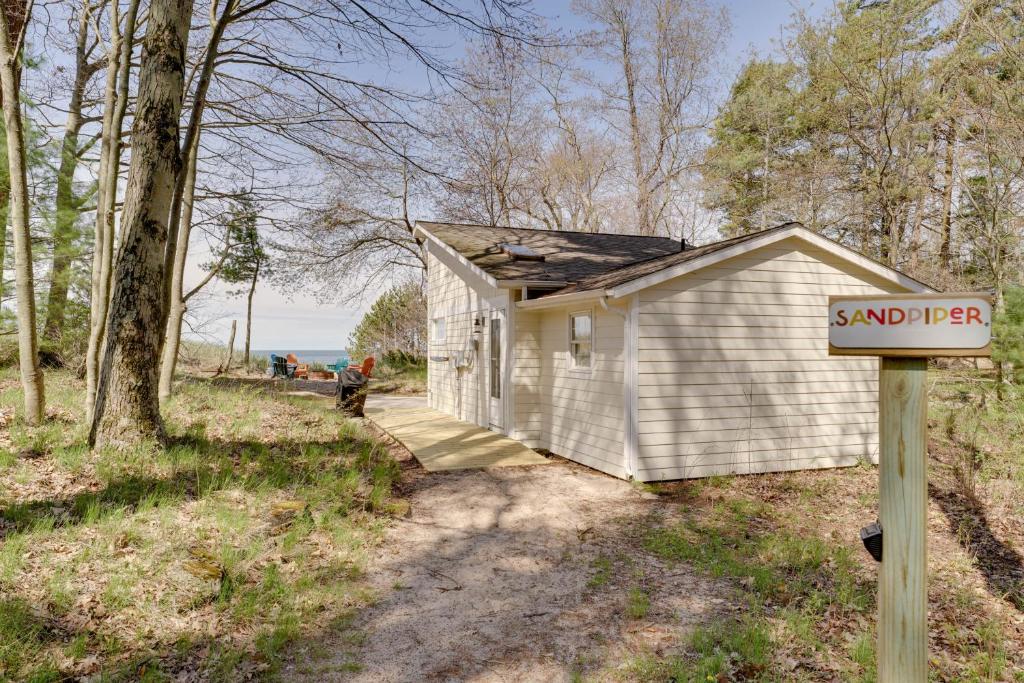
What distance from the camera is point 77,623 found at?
11.7 ft

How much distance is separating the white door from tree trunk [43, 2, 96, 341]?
9285 millimetres

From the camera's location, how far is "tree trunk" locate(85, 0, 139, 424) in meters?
7.07

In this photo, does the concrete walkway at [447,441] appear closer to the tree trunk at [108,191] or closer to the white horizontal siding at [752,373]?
the white horizontal siding at [752,373]

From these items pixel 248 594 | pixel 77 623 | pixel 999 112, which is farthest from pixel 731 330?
pixel 999 112

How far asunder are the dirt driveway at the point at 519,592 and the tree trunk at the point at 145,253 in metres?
3.10

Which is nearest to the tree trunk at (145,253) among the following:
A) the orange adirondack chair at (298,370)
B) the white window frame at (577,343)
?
the white window frame at (577,343)

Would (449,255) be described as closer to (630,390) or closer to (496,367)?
(496,367)

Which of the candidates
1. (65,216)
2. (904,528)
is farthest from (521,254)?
(65,216)

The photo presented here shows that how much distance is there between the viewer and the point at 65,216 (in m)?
12.2

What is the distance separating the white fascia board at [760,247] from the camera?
7277 mm

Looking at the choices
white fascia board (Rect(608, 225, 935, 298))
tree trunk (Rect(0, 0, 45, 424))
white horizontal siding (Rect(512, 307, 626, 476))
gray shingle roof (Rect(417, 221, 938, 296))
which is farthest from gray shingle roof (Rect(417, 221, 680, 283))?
tree trunk (Rect(0, 0, 45, 424))

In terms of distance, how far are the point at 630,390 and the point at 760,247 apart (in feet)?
8.90

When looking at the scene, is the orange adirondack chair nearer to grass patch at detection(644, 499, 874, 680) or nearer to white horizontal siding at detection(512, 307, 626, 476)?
white horizontal siding at detection(512, 307, 626, 476)

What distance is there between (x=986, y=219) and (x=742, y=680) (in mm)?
14513
